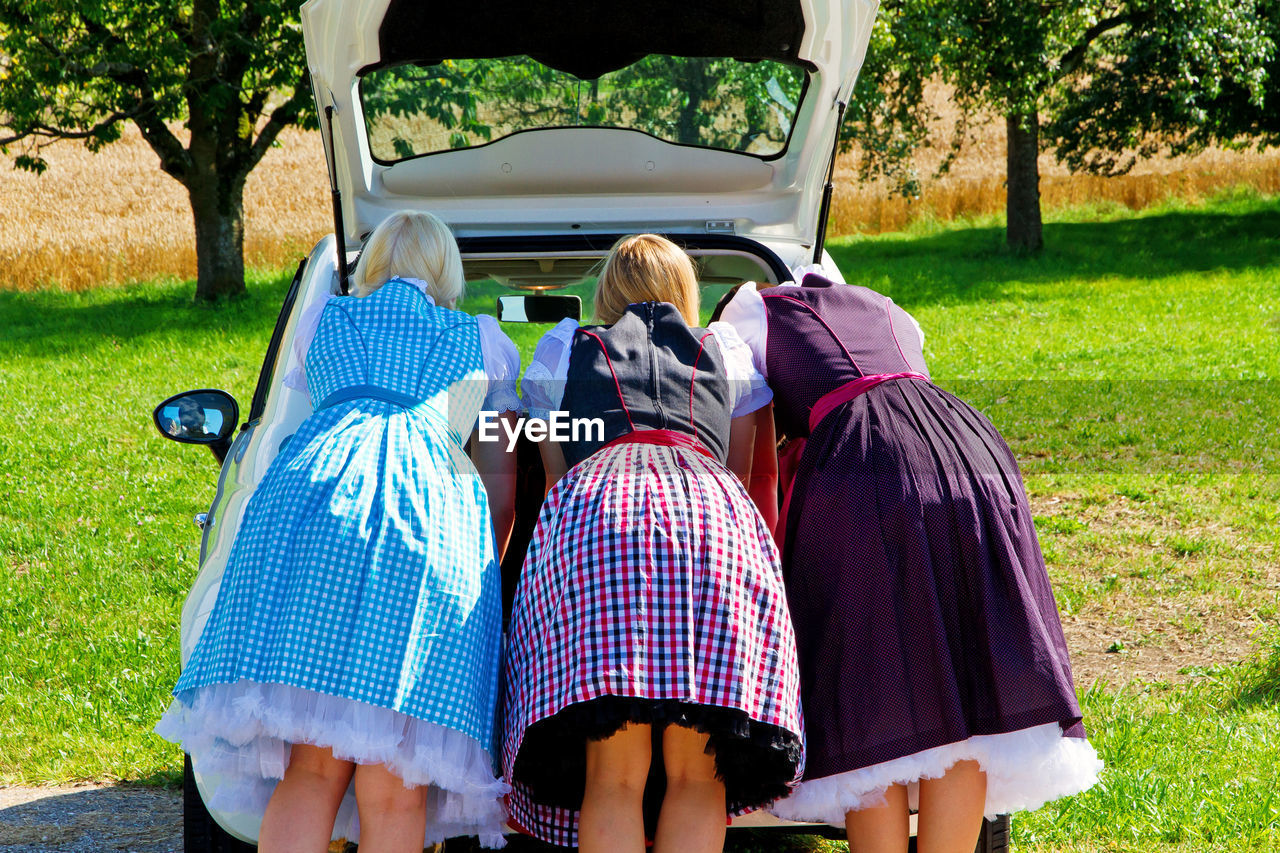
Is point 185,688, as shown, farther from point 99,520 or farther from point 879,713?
point 99,520

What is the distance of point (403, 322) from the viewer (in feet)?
8.92

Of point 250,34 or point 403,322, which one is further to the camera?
point 250,34

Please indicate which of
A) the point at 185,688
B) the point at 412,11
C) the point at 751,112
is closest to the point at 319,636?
the point at 185,688

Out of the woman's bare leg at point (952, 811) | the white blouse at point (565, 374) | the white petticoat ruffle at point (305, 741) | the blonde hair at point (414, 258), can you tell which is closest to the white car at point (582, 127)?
the blonde hair at point (414, 258)

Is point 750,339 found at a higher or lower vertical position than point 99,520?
higher

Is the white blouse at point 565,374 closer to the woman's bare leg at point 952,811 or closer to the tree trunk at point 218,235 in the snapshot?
the woman's bare leg at point 952,811

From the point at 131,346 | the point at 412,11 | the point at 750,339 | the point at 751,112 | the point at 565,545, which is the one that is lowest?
the point at 131,346

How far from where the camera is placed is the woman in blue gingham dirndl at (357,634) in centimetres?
220

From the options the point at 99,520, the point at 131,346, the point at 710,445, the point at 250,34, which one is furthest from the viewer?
the point at 250,34

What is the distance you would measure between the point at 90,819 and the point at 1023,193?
15.5 meters

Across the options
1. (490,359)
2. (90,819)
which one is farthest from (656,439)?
(90,819)

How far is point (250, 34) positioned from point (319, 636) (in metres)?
11.3

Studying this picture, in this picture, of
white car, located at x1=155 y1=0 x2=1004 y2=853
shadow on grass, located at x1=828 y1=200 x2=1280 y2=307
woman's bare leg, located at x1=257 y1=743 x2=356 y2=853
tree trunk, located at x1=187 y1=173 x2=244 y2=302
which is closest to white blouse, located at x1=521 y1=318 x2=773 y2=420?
white car, located at x1=155 y1=0 x2=1004 y2=853

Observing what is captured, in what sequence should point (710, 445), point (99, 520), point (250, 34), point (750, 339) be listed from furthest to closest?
point (250, 34), point (99, 520), point (750, 339), point (710, 445)
